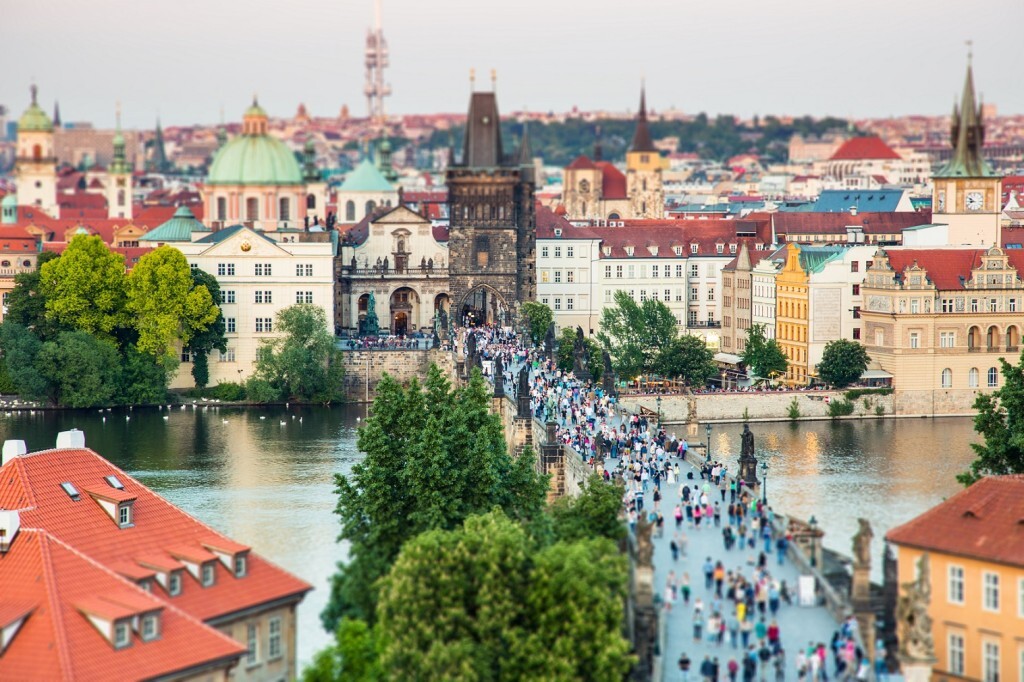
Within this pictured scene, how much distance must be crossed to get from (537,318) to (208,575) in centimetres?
6606

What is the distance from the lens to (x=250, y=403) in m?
93.7

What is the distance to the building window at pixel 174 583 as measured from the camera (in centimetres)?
3726

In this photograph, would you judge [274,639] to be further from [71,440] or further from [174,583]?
[71,440]

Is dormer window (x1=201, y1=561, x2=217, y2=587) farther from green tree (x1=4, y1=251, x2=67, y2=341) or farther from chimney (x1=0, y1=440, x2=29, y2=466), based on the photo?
green tree (x1=4, y1=251, x2=67, y2=341)

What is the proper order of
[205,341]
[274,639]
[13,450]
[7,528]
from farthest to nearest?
[205,341], [13,450], [274,639], [7,528]

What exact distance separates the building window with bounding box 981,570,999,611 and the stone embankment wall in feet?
190

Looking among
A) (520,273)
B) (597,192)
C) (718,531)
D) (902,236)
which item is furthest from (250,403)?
(597,192)

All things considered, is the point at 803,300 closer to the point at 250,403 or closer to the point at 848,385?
the point at 848,385

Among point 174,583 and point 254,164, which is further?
point 254,164

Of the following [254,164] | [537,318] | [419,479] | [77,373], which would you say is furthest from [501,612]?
[254,164]

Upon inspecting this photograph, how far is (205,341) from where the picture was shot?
9588 cm

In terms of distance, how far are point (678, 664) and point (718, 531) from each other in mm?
9885

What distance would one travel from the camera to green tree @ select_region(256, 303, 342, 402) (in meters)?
93.5

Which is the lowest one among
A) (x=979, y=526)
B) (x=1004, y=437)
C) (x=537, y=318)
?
(x=979, y=526)
